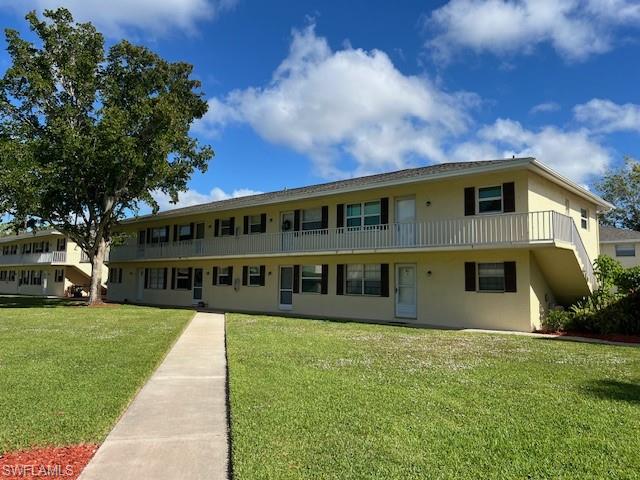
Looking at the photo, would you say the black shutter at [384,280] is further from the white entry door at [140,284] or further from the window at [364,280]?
the white entry door at [140,284]

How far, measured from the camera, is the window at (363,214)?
63.4 feet

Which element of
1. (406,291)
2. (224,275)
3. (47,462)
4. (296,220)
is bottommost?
(47,462)

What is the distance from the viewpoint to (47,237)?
42969 millimetres

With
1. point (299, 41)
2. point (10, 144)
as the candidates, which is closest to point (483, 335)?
point (299, 41)

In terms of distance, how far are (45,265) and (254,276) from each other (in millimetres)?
27850

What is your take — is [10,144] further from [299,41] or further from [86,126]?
[299,41]

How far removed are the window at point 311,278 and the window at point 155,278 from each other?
1215cm

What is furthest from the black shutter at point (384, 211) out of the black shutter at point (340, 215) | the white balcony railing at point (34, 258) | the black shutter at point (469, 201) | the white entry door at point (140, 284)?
the white balcony railing at point (34, 258)

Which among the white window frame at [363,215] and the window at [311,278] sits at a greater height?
the white window frame at [363,215]

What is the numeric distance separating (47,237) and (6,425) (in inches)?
1715

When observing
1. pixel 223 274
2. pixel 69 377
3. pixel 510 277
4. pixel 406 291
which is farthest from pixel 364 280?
pixel 69 377

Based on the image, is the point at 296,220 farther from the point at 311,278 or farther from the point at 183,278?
the point at 183,278

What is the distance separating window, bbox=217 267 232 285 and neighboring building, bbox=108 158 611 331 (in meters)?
0.05

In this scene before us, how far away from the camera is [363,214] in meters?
19.7
